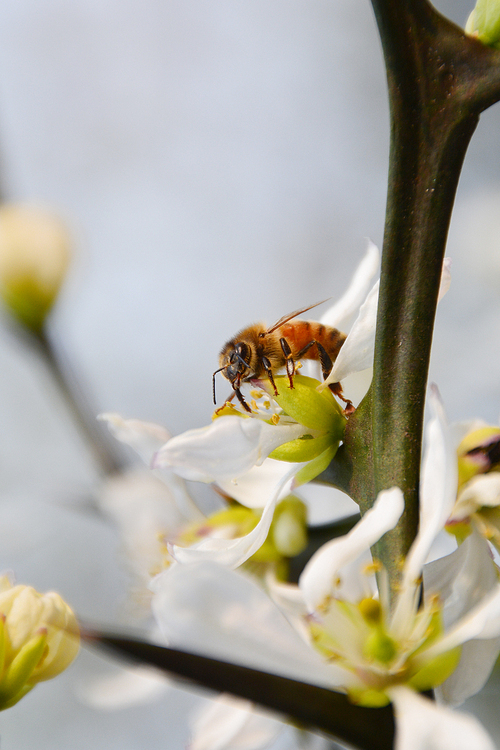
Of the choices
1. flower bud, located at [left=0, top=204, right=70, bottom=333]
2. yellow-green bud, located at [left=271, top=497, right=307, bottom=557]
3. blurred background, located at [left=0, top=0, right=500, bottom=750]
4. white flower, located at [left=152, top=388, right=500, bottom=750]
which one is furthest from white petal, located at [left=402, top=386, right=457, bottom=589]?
blurred background, located at [left=0, top=0, right=500, bottom=750]

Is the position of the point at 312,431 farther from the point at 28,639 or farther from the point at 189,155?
the point at 189,155

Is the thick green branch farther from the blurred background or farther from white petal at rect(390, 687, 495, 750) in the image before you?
the blurred background

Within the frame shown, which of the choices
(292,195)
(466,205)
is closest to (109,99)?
(292,195)

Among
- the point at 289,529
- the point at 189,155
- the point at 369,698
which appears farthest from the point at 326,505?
the point at 189,155

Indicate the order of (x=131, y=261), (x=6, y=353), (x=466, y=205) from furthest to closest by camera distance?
1. (x=131, y=261)
2. (x=6, y=353)
3. (x=466, y=205)

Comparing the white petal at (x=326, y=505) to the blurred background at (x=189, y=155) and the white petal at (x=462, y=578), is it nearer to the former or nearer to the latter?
the white petal at (x=462, y=578)

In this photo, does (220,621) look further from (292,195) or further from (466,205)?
(292,195)
